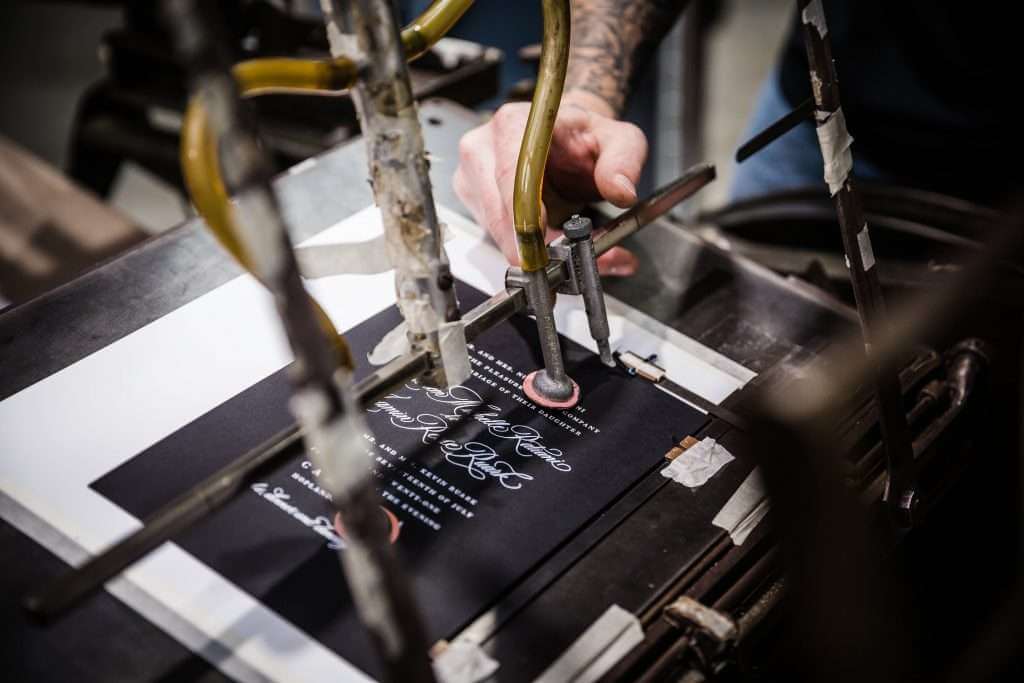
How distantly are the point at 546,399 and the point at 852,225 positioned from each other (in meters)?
0.26

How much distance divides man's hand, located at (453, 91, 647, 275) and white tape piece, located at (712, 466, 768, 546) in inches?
9.7

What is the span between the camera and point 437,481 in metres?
0.65

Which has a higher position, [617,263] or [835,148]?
[835,148]

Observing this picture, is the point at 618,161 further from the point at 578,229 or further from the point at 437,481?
the point at 437,481

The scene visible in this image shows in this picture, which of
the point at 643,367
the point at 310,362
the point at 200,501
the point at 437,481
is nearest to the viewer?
the point at 310,362

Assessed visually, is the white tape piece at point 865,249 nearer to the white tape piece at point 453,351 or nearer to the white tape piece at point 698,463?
the white tape piece at point 698,463

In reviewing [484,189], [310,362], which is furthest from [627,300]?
[310,362]

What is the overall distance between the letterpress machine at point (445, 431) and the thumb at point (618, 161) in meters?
0.02

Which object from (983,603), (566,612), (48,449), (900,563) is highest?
(48,449)

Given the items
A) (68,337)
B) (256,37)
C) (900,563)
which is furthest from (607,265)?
(256,37)

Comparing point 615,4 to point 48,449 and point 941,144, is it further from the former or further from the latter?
point 48,449

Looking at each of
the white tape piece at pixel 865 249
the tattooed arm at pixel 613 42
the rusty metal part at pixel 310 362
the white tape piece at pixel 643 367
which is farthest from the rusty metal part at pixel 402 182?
the tattooed arm at pixel 613 42

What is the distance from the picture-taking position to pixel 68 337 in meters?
0.73

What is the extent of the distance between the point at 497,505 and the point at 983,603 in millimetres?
469
